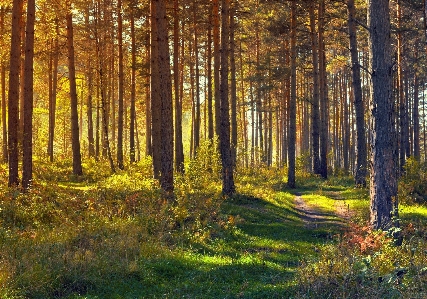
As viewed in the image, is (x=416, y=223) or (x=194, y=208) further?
(x=194, y=208)

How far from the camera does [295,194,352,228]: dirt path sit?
1329 cm

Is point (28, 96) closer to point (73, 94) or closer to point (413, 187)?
point (73, 94)

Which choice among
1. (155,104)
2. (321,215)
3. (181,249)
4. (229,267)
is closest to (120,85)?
(155,104)

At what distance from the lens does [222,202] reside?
15328 mm

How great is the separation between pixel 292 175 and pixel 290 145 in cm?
165

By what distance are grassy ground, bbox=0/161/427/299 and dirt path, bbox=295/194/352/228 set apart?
159 mm

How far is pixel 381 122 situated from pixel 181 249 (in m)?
5.25

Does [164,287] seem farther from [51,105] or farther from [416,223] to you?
[51,105]

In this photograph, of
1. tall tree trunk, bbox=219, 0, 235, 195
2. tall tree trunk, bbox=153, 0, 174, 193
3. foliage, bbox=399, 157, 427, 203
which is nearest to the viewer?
tall tree trunk, bbox=153, 0, 174, 193

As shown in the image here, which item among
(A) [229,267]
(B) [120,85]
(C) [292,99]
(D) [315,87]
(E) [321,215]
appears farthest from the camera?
(D) [315,87]

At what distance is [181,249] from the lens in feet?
31.2

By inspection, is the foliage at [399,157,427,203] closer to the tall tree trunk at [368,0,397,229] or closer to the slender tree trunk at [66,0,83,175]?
the tall tree trunk at [368,0,397,229]

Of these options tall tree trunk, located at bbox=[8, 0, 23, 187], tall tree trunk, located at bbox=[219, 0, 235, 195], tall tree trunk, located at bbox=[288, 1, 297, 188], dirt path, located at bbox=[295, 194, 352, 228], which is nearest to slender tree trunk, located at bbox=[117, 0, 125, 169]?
tall tree trunk, located at bbox=[8, 0, 23, 187]

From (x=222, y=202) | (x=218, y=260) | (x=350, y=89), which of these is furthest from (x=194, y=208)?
(x=350, y=89)
